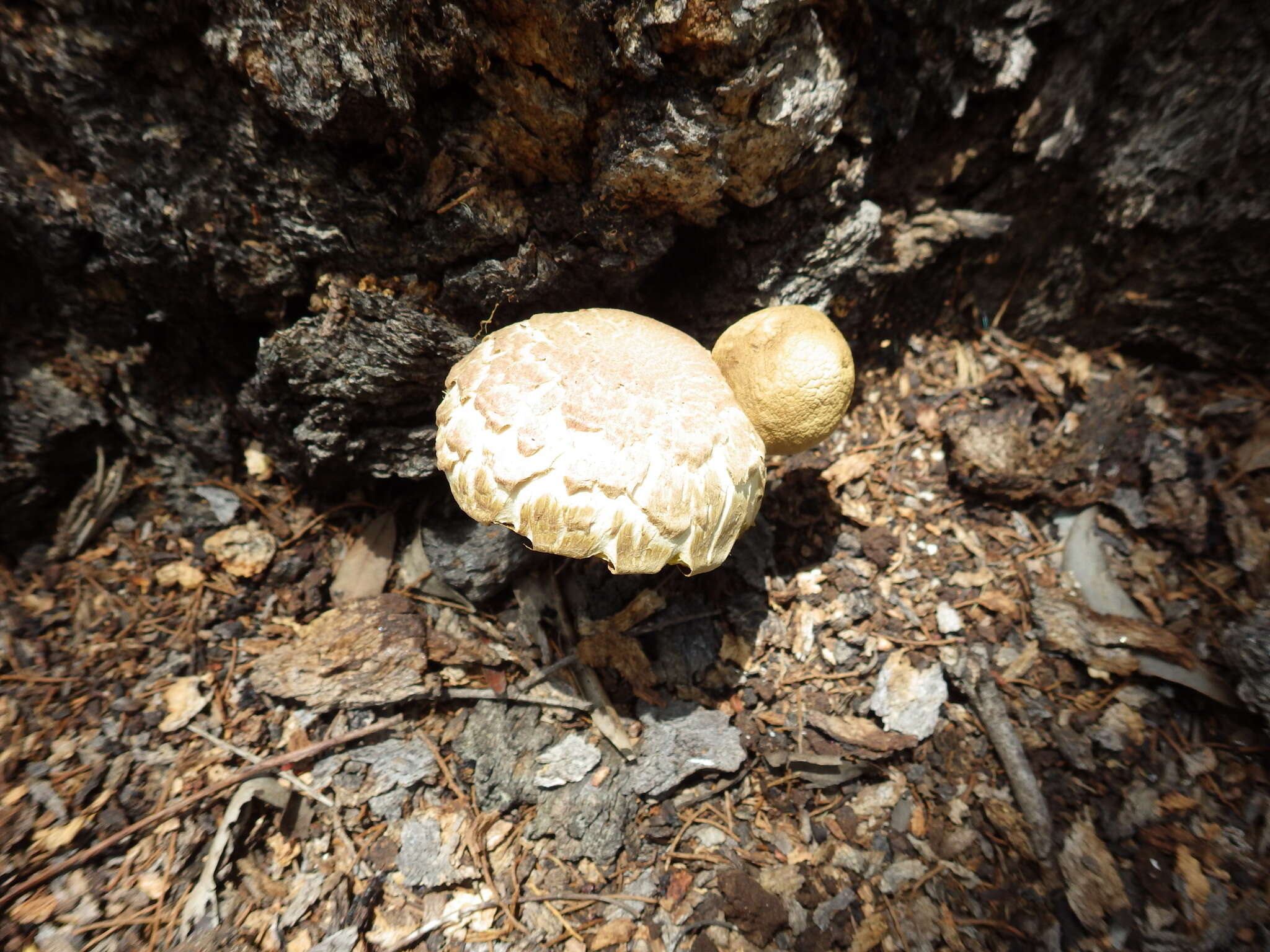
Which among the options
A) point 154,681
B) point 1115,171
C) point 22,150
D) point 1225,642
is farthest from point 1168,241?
point 154,681

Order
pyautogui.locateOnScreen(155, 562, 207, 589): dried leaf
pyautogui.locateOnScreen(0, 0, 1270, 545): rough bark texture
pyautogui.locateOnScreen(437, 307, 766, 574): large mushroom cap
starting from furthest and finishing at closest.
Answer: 1. pyautogui.locateOnScreen(155, 562, 207, 589): dried leaf
2. pyautogui.locateOnScreen(0, 0, 1270, 545): rough bark texture
3. pyautogui.locateOnScreen(437, 307, 766, 574): large mushroom cap

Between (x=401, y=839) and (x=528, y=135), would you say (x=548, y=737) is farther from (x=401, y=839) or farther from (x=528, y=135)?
(x=528, y=135)

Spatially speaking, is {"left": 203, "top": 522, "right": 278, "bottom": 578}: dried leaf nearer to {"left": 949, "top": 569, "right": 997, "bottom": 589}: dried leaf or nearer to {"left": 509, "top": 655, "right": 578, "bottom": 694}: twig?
{"left": 509, "top": 655, "right": 578, "bottom": 694}: twig

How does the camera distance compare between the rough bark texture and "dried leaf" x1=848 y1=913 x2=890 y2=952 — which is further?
"dried leaf" x1=848 y1=913 x2=890 y2=952

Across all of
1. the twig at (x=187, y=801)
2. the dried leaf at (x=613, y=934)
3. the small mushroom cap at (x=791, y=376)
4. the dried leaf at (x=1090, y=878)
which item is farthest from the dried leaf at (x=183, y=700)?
the dried leaf at (x=1090, y=878)

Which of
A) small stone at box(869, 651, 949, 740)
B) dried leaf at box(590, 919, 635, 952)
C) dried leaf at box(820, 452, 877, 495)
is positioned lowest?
dried leaf at box(590, 919, 635, 952)

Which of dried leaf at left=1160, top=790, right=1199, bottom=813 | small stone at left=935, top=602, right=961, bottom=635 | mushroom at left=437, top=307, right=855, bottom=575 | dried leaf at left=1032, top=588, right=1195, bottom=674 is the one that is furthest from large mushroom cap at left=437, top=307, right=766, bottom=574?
dried leaf at left=1160, top=790, right=1199, bottom=813

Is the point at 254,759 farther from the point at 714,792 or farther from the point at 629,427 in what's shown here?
the point at 629,427

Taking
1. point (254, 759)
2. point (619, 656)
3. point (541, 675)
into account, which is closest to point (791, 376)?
point (619, 656)
